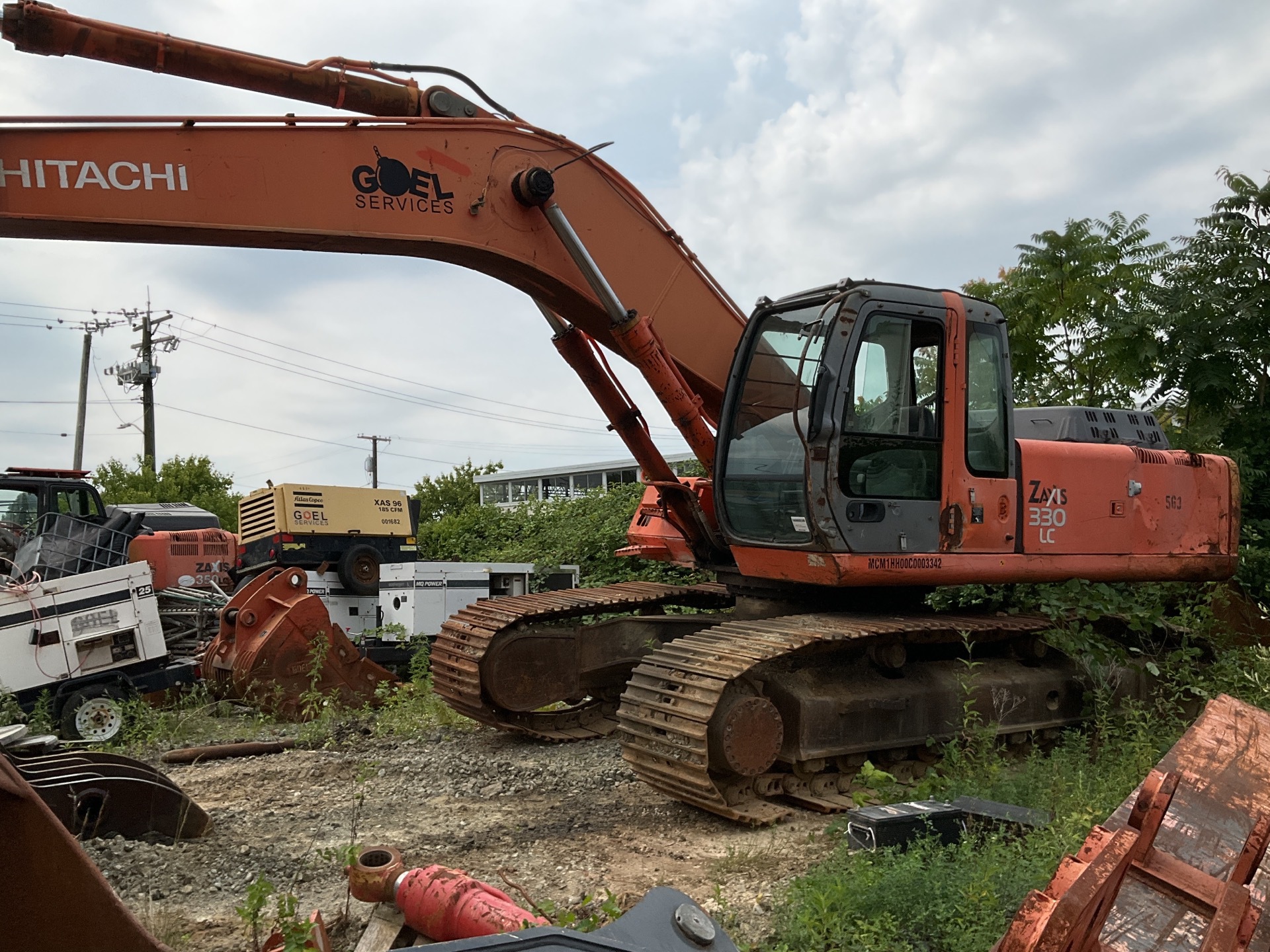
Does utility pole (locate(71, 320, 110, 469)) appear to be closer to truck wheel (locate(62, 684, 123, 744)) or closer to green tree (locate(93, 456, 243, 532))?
green tree (locate(93, 456, 243, 532))

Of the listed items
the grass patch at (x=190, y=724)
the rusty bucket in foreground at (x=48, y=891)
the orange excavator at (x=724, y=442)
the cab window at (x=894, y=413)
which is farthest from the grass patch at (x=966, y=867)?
the grass patch at (x=190, y=724)

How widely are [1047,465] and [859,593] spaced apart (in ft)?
4.82

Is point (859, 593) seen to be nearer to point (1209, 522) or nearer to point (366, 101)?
point (1209, 522)

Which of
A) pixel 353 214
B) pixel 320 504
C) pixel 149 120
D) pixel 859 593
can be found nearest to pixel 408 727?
pixel 859 593

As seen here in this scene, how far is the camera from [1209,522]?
750 cm

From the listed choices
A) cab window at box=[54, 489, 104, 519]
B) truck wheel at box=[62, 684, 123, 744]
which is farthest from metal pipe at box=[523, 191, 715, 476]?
cab window at box=[54, 489, 104, 519]

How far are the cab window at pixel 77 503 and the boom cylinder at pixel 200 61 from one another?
26.4 ft

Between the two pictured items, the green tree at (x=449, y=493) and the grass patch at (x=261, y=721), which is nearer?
the grass patch at (x=261, y=721)

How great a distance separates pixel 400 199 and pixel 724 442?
7.98 feet

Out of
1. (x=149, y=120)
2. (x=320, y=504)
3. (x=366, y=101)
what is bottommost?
(x=320, y=504)

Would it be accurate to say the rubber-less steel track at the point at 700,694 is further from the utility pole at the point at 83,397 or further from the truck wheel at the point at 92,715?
the utility pole at the point at 83,397

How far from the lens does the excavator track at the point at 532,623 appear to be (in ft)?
23.6

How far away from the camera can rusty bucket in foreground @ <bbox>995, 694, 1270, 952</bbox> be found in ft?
7.34

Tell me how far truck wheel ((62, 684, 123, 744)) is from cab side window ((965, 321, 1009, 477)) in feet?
21.5
